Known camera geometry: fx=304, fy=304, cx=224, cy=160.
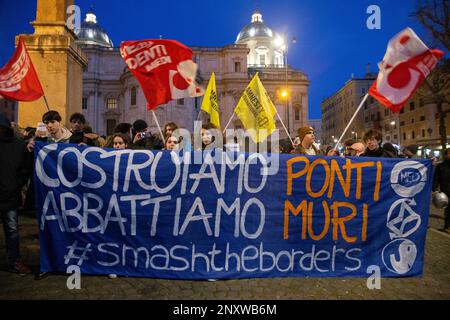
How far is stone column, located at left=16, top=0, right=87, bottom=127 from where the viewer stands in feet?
27.3

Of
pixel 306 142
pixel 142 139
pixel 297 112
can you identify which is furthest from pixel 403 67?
pixel 297 112

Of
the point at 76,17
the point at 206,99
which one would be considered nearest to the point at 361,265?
the point at 206,99

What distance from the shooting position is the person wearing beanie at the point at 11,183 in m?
3.89

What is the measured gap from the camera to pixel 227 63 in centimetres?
5938

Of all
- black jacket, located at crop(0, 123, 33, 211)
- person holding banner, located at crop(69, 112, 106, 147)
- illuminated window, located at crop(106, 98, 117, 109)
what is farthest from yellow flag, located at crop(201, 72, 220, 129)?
illuminated window, located at crop(106, 98, 117, 109)

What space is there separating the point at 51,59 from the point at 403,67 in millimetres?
8511

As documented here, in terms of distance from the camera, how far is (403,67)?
4438 millimetres

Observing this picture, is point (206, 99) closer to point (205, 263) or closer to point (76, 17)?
point (205, 263)

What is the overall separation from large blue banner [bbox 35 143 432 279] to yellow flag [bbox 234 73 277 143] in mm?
2685

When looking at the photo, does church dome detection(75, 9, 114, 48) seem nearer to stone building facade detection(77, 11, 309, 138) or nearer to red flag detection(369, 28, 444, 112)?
stone building facade detection(77, 11, 309, 138)

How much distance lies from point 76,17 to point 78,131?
5.59 metres

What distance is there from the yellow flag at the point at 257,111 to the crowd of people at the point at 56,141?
1.31 meters

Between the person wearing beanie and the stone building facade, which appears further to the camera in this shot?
the stone building facade

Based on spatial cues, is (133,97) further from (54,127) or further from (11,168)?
(11,168)
